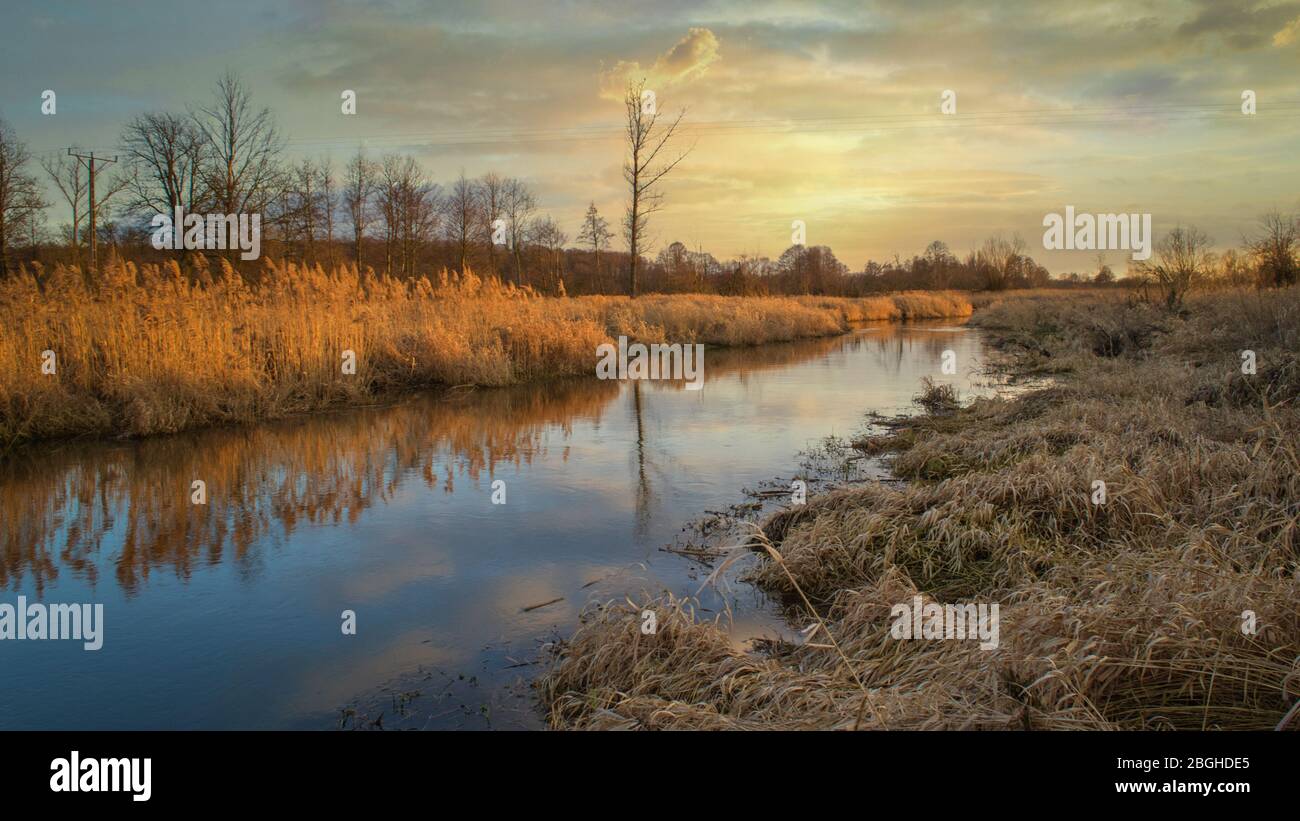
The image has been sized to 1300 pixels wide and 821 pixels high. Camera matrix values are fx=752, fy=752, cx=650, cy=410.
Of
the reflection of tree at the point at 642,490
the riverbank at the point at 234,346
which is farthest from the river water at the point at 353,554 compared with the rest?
the riverbank at the point at 234,346

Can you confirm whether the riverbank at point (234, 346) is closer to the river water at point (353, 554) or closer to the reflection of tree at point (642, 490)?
the river water at point (353, 554)

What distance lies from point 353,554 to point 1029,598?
4383 millimetres

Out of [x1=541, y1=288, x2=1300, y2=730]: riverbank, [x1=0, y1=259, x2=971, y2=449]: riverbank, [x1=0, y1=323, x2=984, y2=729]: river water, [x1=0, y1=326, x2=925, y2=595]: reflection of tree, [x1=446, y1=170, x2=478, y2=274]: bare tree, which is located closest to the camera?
[x1=541, y1=288, x2=1300, y2=730]: riverbank

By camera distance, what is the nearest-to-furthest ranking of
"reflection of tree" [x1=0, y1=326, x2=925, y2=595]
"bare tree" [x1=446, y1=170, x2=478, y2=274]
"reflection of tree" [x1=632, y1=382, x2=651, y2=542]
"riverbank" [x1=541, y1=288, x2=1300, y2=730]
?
"riverbank" [x1=541, y1=288, x2=1300, y2=730] → "reflection of tree" [x1=0, y1=326, x2=925, y2=595] → "reflection of tree" [x1=632, y1=382, x2=651, y2=542] → "bare tree" [x1=446, y1=170, x2=478, y2=274]

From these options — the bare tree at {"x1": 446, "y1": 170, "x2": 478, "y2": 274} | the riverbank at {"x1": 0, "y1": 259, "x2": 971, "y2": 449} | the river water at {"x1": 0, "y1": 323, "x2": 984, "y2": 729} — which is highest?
the bare tree at {"x1": 446, "y1": 170, "x2": 478, "y2": 274}

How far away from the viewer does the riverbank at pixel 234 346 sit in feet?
29.8

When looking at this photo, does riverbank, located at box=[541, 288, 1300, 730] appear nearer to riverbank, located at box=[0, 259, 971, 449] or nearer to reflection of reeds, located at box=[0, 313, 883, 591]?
reflection of reeds, located at box=[0, 313, 883, 591]

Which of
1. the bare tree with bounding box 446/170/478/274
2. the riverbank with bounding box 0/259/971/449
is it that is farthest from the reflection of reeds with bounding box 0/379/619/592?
the bare tree with bounding box 446/170/478/274

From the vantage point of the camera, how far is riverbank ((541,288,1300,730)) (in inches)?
116

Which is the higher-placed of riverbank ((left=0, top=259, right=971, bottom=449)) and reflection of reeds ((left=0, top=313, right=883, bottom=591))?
riverbank ((left=0, top=259, right=971, bottom=449))

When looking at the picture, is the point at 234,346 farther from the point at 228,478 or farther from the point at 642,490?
the point at 642,490

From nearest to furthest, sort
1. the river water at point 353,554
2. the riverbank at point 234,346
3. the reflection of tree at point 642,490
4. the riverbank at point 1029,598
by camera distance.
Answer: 1. the riverbank at point 1029,598
2. the river water at point 353,554
3. the reflection of tree at point 642,490
4. the riverbank at point 234,346

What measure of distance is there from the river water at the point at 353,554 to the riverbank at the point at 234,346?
645 millimetres

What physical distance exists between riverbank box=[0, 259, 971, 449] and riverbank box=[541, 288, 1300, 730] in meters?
7.94
